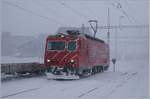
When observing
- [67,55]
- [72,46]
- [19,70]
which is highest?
[72,46]

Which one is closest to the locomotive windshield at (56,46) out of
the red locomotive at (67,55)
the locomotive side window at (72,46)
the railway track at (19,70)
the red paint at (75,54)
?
the red locomotive at (67,55)

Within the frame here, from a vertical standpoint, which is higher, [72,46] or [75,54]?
[72,46]

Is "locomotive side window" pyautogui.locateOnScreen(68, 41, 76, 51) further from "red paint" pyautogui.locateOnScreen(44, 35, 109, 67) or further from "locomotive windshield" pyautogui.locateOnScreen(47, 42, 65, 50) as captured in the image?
"locomotive windshield" pyautogui.locateOnScreen(47, 42, 65, 50)

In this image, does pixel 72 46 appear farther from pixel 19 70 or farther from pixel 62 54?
pixel 19 70

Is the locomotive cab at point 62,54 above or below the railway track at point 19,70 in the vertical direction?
above

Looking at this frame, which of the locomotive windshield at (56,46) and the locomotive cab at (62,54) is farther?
the locomotive windshield at (56,46)

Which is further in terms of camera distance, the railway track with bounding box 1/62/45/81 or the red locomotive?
the red locomotive

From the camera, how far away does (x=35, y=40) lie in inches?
1195

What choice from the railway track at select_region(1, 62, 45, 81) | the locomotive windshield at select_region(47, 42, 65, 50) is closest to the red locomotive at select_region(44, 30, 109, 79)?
the locomotive windshield at select_region(47, 42, 65, 50)

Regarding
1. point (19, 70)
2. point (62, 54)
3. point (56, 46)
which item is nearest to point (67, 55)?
point (62, 54)

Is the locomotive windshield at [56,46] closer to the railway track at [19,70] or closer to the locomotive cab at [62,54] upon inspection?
the locomotive cab at [62,54]

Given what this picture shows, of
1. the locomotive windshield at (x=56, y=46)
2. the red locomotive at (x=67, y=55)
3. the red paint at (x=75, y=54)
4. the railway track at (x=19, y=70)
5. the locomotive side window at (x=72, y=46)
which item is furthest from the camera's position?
the locomotive windshield at (x=56, y=46)

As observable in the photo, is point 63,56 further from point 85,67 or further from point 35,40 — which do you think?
point 35,40

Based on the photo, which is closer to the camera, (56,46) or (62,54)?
(62,54)
